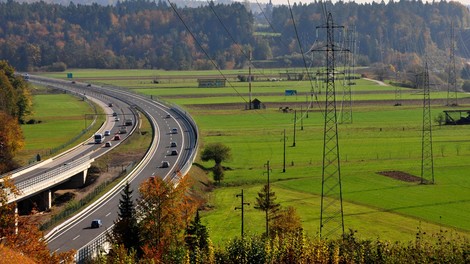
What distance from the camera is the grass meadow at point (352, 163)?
4291 centimetres

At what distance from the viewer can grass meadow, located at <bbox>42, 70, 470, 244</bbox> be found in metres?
42.9

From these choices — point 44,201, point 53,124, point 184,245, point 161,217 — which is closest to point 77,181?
point 44,201

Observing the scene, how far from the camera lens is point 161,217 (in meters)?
34.9

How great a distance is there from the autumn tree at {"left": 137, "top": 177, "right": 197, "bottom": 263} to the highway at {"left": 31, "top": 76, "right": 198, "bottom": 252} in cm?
342

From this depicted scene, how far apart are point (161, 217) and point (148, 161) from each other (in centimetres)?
2593

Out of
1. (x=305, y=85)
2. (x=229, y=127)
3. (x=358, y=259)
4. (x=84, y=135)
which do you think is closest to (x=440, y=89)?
(x=305, y=85)

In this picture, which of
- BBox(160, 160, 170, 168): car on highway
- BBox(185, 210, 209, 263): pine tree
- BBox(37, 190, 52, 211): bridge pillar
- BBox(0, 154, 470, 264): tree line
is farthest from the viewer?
BBox(160, 160, 170, 168): car on highway

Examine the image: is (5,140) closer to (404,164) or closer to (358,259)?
(404,164)

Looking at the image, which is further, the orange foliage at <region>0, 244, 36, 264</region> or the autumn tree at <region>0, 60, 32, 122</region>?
the autumn tree at <region>0, 60, 32, 122</region>

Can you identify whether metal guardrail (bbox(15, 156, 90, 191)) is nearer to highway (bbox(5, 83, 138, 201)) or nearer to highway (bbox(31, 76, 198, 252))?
highway (bbox(5, 83, 138, 201))

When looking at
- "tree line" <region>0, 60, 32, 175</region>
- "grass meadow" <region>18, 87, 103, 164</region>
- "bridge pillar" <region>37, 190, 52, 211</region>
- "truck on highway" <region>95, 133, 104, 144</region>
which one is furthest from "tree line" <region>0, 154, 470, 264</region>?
"truck on highway" <region>95, 133, 104, 144</region>

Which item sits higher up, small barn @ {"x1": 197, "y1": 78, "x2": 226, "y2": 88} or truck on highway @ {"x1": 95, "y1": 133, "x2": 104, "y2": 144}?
small barn @ {"x1": 197, "y1": 78, "x2": 226, "y2": 88}

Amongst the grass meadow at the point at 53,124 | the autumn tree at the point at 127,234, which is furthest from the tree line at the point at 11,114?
the autumn tree at the point at 127,234

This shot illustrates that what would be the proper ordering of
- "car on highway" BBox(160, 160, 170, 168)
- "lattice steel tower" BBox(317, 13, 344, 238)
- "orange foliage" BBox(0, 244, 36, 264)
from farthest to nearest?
1. "car on highway" BBox(160, 160, 170, 168)
2. "lattice steel tower" BBox(317, 13, 344, 238)
3. "orange foliage" BBox(0, 244, 36, 264)
